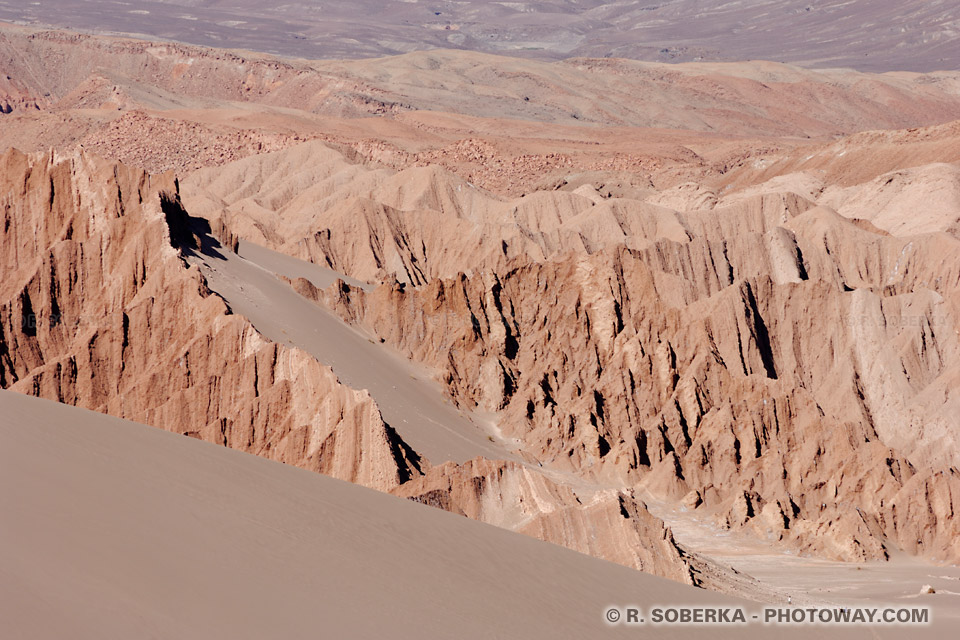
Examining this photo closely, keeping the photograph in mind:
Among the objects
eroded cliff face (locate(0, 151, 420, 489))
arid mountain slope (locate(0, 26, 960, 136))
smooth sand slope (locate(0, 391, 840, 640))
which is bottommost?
arid mountain slope (locate(0, 26, 960, 136))

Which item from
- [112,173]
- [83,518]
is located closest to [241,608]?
[83,518]

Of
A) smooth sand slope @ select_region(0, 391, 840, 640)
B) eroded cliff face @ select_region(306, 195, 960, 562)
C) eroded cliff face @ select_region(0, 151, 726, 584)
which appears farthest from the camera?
eroded cliff face @ select_region(306, 195, 960, 562)

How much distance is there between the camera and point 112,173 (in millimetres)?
51062

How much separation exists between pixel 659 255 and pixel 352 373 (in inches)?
1056

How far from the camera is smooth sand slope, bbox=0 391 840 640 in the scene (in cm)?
1182

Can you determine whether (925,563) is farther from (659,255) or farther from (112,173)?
(112,173)

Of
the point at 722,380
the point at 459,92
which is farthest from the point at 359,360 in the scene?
the point at 459,92

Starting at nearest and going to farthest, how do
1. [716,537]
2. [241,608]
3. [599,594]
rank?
[241,608], [599,594], [716,537]

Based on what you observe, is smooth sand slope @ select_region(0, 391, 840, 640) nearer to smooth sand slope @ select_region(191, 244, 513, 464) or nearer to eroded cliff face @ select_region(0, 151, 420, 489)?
eroded cliff face @ select_region(0, 151, 420, 489)

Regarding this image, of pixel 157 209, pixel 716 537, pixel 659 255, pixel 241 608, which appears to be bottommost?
pixel 716 537

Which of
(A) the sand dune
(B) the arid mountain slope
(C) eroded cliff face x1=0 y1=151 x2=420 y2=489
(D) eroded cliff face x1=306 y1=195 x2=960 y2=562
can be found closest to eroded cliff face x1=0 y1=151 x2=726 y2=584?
(C) eroded cliff face x1=0 y1=151 x2=420 y2=489

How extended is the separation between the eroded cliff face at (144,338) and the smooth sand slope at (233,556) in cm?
1847

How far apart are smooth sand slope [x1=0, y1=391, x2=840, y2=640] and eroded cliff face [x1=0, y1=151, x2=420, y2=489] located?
18.5 m

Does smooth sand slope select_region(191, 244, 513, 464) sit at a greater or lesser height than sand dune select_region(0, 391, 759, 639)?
lesser
